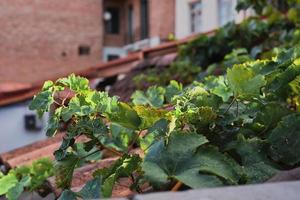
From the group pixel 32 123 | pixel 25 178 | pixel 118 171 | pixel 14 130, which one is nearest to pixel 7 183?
pixel 25 178

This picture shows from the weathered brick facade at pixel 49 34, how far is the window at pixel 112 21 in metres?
2.46

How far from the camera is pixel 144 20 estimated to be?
1005 inches

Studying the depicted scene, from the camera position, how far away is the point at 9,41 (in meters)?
23.9

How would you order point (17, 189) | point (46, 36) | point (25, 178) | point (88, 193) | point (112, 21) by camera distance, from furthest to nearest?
point (112, 21)
point (46, 36)
point (25, 178)
point (17, 189)
point (88, 193)

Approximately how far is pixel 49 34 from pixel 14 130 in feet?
48.1

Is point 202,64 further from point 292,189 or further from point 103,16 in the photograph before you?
point 103,16

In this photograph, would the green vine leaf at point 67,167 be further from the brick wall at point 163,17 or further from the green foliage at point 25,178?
the brick wall at point 163,17

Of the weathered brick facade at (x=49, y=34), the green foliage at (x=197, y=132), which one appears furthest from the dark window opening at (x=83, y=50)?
the green foliage at (x=197, y=132)

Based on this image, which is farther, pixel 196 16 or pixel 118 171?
pixel 196 16

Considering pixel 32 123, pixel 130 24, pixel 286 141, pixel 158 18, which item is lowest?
pixel 32 123

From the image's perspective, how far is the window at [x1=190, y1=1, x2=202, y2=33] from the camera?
719 inches

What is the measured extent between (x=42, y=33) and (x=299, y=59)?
23.4 m

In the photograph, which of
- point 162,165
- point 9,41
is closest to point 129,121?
point 162,165

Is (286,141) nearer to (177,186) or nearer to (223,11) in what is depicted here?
(177,186)
